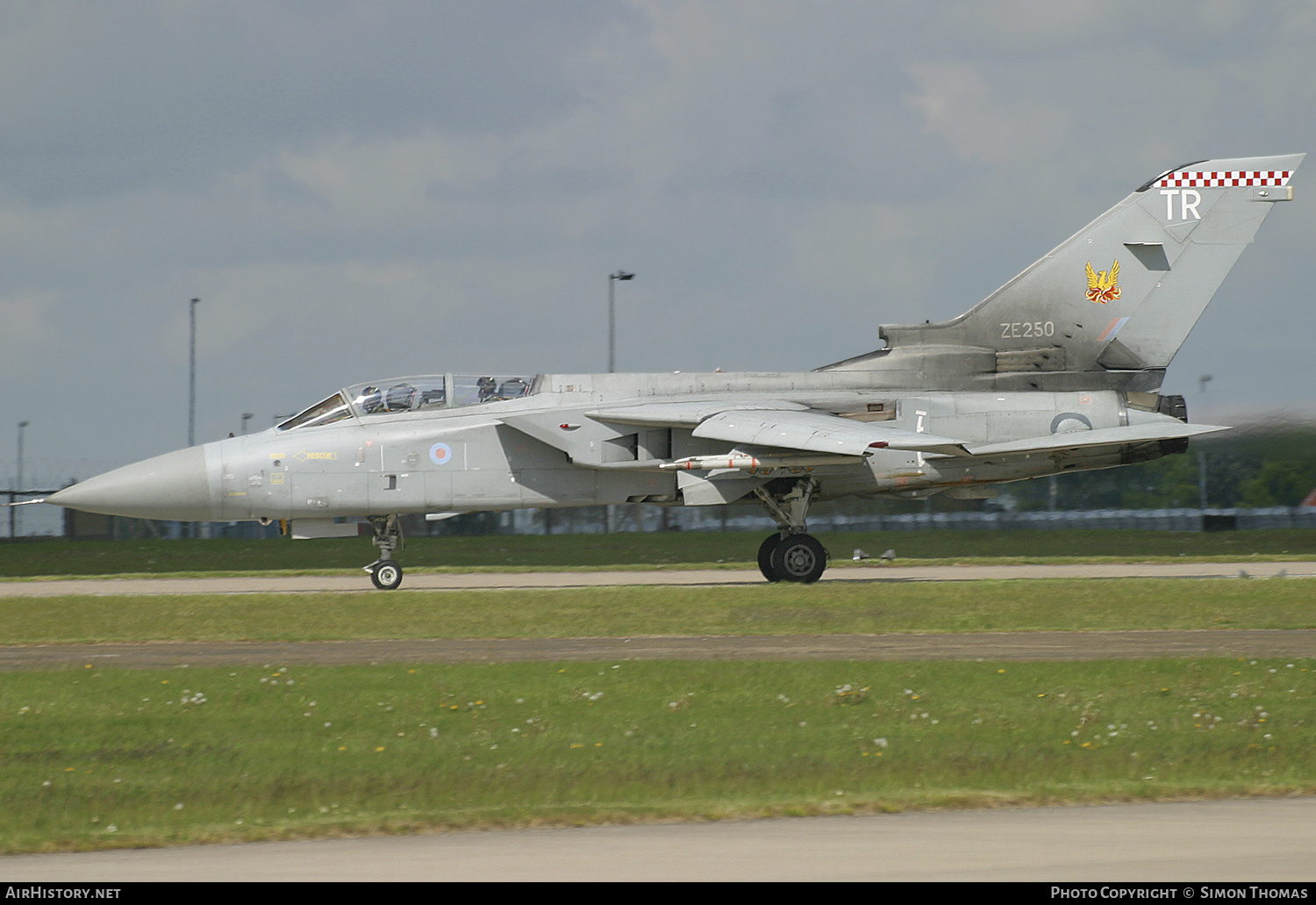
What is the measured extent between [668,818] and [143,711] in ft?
16.9

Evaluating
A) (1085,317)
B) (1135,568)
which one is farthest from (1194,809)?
(1135,568)

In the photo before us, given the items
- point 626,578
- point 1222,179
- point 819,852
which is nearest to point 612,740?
point 819,852

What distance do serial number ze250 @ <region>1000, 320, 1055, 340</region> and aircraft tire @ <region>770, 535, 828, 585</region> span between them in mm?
4614

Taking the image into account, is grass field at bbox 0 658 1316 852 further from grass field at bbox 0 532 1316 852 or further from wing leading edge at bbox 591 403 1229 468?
wing leading edge at bbox 591 403 1229 468

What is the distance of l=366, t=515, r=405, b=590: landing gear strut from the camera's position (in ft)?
68.2

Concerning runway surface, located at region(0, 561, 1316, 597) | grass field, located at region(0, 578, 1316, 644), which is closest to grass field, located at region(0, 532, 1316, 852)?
grass field, located at region(0, 578, 1316, 644)

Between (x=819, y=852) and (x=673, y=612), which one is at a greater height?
(x=673, y=612)

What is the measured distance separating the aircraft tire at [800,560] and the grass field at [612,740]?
4707 mm

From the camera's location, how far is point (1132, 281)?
21.2 meters

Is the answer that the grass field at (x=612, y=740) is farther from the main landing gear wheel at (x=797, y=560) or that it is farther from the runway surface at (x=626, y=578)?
the runway surface at (x=626, y=578)

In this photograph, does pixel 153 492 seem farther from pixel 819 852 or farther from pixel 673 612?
pixel 819 852

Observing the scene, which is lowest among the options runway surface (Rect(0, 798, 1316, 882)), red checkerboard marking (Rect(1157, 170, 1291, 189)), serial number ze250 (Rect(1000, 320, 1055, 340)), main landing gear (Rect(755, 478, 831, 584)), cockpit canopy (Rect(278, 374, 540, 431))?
runway surface (Rect(0, 798, 1316, 882))

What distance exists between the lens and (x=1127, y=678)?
11531 millimetres

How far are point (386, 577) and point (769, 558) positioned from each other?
19.6 feet
